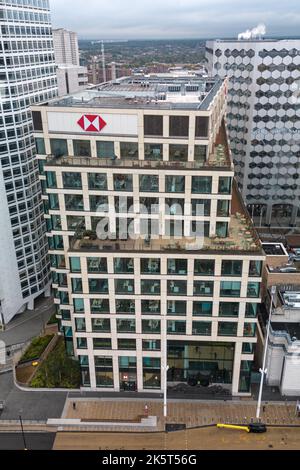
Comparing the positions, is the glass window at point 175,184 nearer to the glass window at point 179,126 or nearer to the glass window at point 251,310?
the glass window at point 179,126

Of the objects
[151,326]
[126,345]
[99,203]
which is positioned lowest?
[126,345]

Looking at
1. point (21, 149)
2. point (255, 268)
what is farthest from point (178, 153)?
A: point (21, 149)

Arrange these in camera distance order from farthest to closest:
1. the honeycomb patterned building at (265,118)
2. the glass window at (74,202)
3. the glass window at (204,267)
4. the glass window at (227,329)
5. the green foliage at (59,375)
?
1. the honeycomb patterned building at (265,118)
2. the green foliage at (59,375)
3. the glass window at (227,329)
4. the glass window at (74,202)
5. the glass window at (204,267)

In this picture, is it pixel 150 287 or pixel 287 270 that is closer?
pixel 150 287

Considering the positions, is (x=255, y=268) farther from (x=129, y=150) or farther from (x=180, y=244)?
(x=129, y=150)

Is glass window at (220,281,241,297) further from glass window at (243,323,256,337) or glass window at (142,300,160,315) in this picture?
glass window at (142,300,160,315)

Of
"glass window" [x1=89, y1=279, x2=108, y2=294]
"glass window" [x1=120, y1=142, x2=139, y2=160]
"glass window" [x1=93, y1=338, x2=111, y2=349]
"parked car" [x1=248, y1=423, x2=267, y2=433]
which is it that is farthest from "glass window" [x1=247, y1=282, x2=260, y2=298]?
"glass window" [x1=120, y1=142, x2=139, y2=160]

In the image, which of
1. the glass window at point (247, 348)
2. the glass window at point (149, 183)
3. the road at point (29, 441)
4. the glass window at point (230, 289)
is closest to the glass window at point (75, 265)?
the glass window at point (149, 183)

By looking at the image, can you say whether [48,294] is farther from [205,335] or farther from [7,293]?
[205,335]
